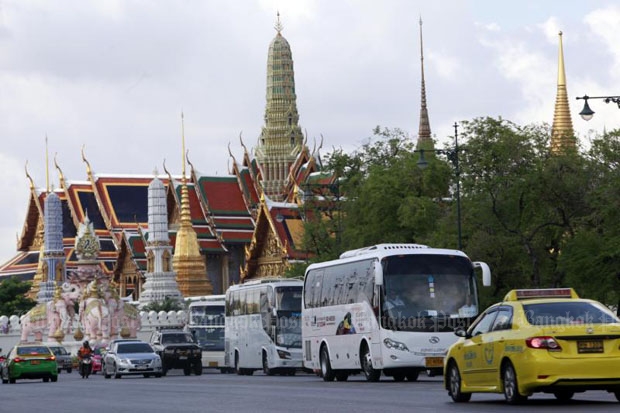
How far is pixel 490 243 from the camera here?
4931cm

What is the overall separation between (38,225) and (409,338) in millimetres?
90271

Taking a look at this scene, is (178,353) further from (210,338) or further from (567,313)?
(567,313)

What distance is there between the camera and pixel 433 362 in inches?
1227

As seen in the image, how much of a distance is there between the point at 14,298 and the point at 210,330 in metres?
47.3

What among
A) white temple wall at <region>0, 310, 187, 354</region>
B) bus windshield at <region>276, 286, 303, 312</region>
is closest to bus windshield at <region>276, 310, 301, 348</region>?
bus windshield at <region>276, 286, 303, 312</region>

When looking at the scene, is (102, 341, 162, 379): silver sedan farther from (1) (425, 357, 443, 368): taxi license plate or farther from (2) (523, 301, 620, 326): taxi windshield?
(2) (523, 301, 620, 326): taxi windshield

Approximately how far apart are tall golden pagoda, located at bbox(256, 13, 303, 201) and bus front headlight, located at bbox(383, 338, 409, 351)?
76.2 m

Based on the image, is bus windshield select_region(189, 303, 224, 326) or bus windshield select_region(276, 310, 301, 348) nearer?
bus windshield select_region(276, 310, 301, 348)

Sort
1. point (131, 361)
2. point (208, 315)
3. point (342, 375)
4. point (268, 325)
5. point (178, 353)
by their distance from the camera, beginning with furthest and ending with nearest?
point (208, 315) < point (178, 353) < point (131, 361) < point (268, 325) < point (342, 375)

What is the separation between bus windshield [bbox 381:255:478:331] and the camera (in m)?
31.6

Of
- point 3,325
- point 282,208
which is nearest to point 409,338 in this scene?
point 3,325

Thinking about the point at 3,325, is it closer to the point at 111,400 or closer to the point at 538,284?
the point at 538,284

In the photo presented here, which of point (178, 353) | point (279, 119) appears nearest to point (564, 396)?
point (178, 353)

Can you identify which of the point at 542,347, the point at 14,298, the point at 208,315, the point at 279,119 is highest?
the point at 279,119
